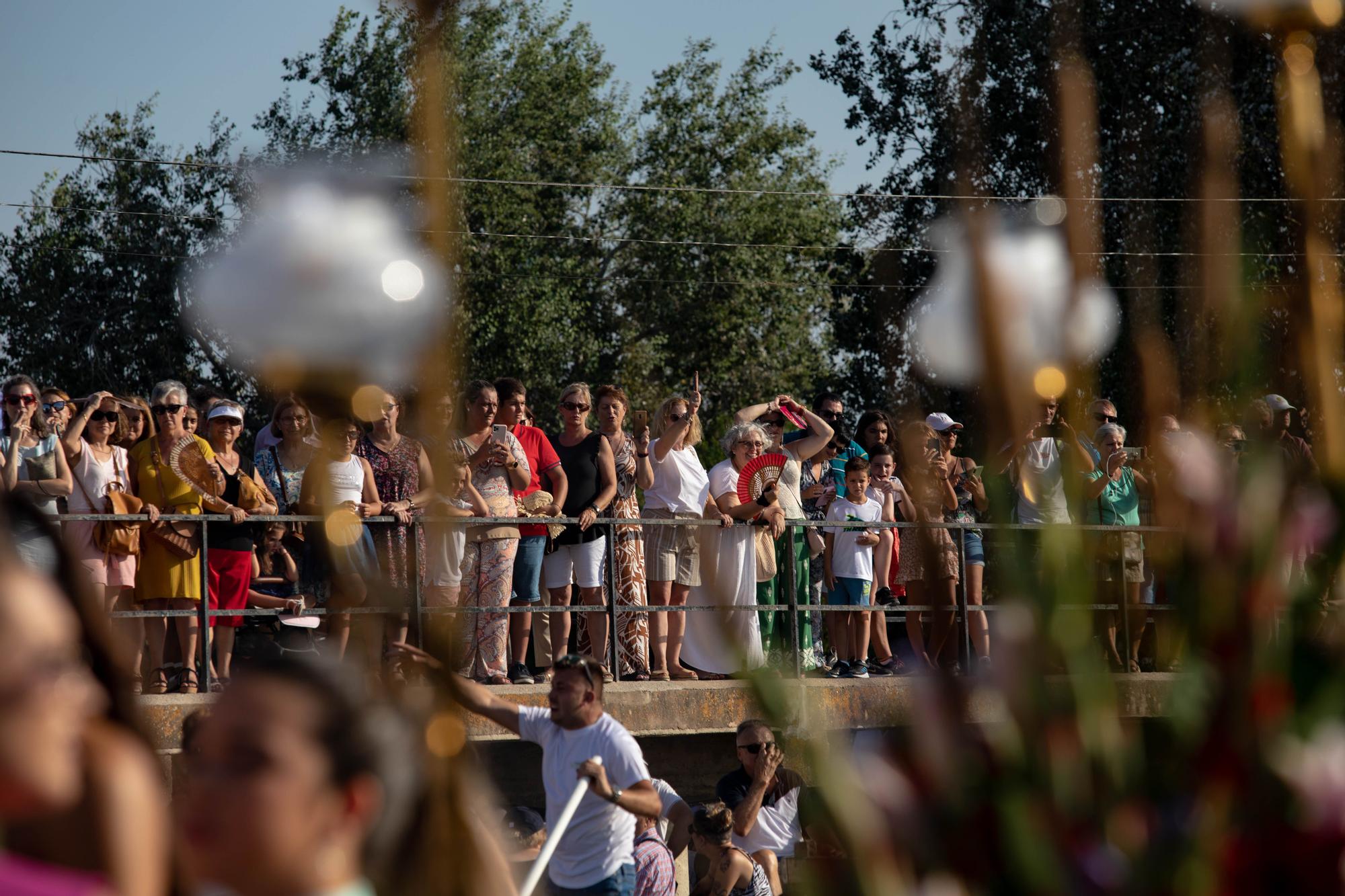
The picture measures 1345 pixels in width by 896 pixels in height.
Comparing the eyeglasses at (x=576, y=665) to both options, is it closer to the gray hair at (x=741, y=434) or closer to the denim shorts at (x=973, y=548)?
the gray hair at (x=741, y=434)

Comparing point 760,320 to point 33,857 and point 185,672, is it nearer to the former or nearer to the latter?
point 185,672

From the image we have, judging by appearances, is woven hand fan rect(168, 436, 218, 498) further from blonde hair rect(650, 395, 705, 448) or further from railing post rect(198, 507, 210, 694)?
blonde hair rect(650, 395, 705, 448)

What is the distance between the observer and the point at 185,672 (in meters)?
7.37

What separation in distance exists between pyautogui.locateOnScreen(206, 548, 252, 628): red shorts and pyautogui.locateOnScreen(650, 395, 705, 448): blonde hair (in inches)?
88.7

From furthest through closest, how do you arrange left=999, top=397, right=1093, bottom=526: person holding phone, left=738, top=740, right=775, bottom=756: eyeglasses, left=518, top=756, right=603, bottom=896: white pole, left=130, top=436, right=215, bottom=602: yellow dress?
left=738, top=740, right=775, bottom=756: eyeglasses < left=130, top=436, right=215, bottom=602: yellow dress < left=518, top=756, right=603, bottom=896: white pole < left=999, top=397, right=1093, bottom=526: person holding phone

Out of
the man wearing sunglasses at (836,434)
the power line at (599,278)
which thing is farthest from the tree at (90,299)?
the man wearing sunglasses at (836,434)

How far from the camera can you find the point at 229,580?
24.9ft

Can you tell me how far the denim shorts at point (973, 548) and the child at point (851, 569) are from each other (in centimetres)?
72

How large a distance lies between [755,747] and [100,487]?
10.8ft

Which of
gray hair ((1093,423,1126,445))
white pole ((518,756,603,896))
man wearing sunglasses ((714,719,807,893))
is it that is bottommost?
man wearing sunglasses ((714,719,807,893))

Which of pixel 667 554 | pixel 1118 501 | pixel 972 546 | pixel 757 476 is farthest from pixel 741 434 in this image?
pixel 1118 501

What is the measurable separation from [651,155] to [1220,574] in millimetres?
34445

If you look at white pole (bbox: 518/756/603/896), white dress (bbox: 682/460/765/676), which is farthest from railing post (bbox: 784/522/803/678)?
white pole (bbox: 518/756/603/896)

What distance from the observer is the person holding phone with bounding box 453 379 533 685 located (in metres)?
7.80
